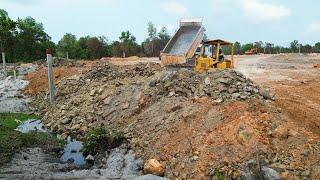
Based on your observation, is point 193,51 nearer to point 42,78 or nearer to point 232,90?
point 232,90

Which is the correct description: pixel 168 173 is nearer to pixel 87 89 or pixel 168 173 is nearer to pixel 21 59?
pixel 87 89

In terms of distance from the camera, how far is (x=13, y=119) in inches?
775

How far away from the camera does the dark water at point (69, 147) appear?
14.1m

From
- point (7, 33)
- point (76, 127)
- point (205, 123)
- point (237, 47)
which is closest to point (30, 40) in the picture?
point (7, 33)

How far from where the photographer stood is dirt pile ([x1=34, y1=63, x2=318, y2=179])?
11.4m

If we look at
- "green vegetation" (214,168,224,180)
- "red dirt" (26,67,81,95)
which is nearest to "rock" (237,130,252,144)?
"green vegetation" (214,168,224,180)

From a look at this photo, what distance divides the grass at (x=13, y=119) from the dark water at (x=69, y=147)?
1.00ft

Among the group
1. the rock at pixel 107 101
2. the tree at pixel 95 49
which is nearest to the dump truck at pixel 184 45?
the rock at pixel 107 101

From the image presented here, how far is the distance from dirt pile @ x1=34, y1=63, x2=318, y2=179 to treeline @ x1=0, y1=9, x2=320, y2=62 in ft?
112

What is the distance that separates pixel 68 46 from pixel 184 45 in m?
39.5

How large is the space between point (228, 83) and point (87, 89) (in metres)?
8.48

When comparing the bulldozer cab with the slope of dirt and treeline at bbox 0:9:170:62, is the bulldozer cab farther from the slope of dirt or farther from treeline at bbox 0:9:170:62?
treeline at bbox 0:9:170:62

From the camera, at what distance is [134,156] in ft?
43.6

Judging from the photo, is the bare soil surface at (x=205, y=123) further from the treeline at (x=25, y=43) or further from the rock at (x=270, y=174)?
the treeline at (x=25, y=43)
